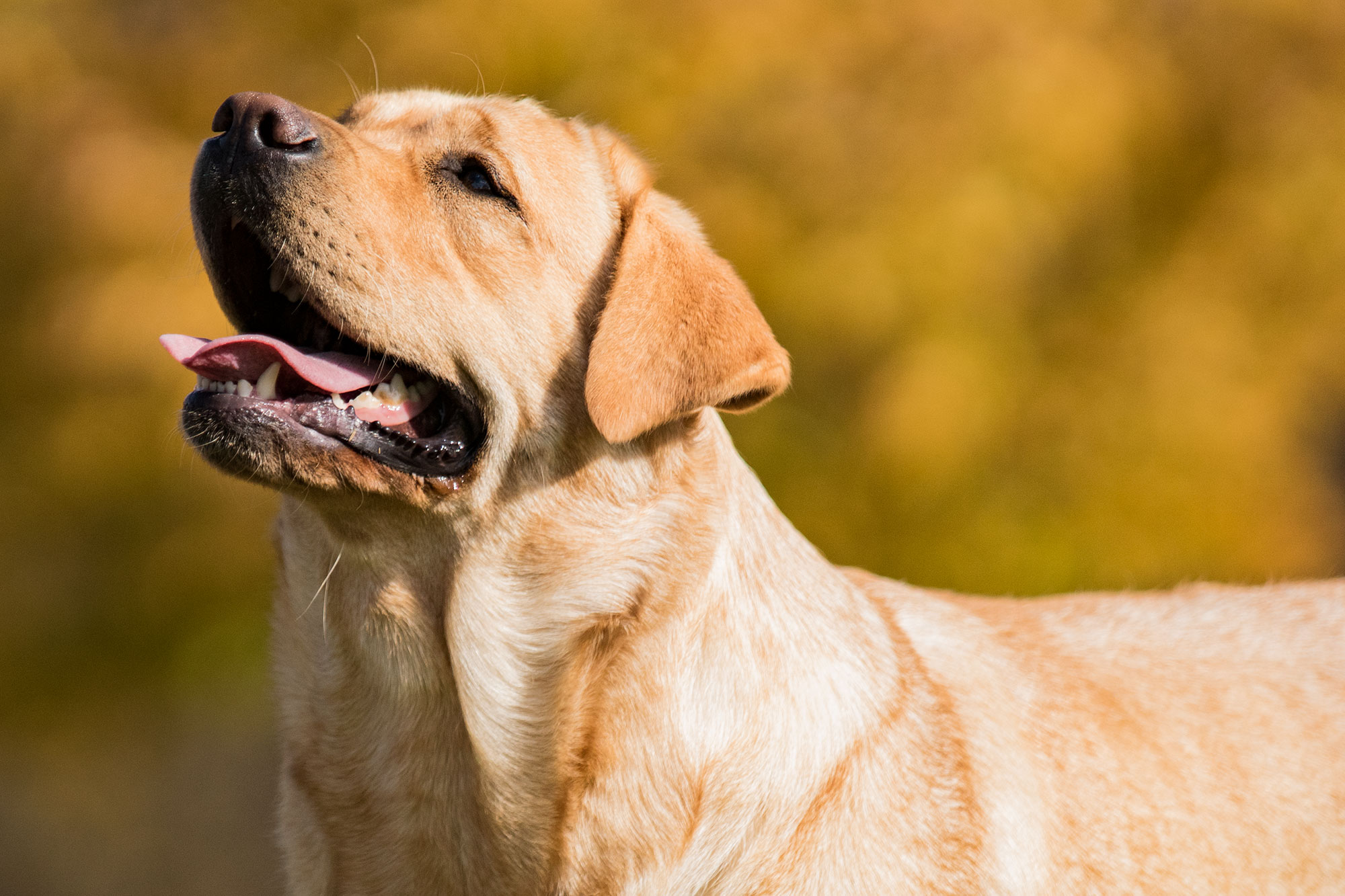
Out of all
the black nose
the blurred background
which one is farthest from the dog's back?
the black nose

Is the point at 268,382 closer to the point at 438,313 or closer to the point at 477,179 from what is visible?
the point at 438,313

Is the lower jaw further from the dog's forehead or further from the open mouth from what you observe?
the dog's forehead

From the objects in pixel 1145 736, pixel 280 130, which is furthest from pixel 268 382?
pixel 1145 736

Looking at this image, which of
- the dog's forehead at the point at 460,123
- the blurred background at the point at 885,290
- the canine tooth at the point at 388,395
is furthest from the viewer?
the blurred background at the point at 885,290

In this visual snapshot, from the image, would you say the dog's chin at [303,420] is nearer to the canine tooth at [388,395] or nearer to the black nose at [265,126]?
the canine tooth at [388,395]

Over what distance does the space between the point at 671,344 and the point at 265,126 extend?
119cm

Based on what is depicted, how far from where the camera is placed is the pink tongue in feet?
10.0

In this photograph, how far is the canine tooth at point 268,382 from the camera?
3.07m

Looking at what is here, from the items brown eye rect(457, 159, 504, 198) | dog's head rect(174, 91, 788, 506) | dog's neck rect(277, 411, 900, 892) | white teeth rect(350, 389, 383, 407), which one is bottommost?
dog's neck rect(277, 411, 900, 892)

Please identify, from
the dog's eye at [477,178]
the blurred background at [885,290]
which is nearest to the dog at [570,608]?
the dog's eye at [477,178]

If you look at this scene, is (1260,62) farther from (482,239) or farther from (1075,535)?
(482,239)

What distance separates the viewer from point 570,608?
318 centimetres

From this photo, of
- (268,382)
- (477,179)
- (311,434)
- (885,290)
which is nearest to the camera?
(311,434)

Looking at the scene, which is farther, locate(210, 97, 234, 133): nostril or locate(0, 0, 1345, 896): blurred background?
locate(0, 0, 1345, 896): blurred background
